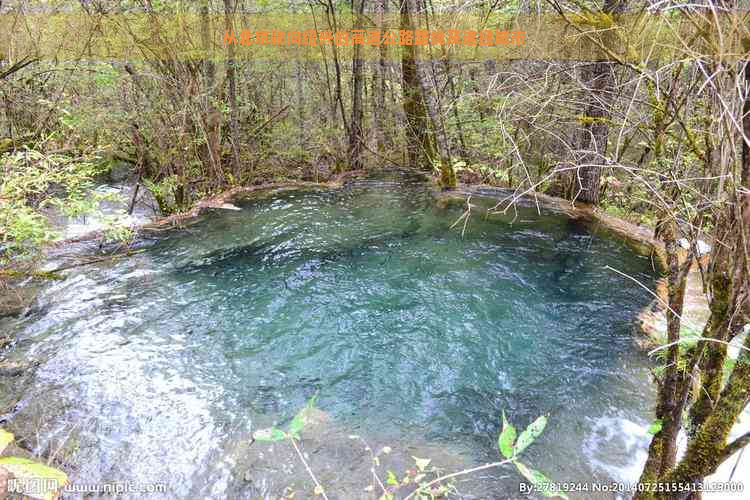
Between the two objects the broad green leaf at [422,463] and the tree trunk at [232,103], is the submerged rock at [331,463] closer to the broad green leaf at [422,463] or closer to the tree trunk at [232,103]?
the broad green leaf at [422,463]

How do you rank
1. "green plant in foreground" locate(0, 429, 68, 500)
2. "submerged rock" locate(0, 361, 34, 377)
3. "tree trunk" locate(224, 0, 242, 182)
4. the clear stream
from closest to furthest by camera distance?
"green plant in foreground" locate(0, 429, 68, 500) → the clear stream → "submerged rock" locate(0, 361, 34, 377) → "tree trunk" locate(224, 0, 242, 182)

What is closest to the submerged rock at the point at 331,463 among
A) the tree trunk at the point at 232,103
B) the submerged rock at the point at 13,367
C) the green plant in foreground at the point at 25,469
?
the green plant in foreground at the point at 25,469

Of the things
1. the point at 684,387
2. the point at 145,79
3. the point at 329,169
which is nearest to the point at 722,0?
the point at 684,387

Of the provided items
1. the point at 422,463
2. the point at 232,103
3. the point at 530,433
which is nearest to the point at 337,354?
the point at 422,463

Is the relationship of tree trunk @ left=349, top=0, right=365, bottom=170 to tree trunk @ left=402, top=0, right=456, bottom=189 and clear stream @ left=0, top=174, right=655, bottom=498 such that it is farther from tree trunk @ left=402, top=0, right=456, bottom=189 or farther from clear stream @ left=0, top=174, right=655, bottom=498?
clear stream @ left=0, top=174, right=655, bottom=498

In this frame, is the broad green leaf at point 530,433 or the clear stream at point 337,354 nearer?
the broad green leaf at point 530,433

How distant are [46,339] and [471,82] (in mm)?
10168

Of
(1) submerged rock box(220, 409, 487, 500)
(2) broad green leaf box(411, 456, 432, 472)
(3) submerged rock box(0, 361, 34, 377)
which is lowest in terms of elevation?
(1) submerged rock box(220, 409, 487, 500)

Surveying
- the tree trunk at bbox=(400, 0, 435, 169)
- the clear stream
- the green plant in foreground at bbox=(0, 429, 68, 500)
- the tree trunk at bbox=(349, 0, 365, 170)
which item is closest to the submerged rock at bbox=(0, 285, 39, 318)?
the clear stream

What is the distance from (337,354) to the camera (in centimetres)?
464

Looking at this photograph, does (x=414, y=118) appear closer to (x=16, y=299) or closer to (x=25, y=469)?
(x=16, y=299)

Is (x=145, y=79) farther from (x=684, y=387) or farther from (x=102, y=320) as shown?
(x=684, y=387)

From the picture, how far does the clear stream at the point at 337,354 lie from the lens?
3449mm

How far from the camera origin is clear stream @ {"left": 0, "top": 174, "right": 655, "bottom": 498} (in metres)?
3.45
